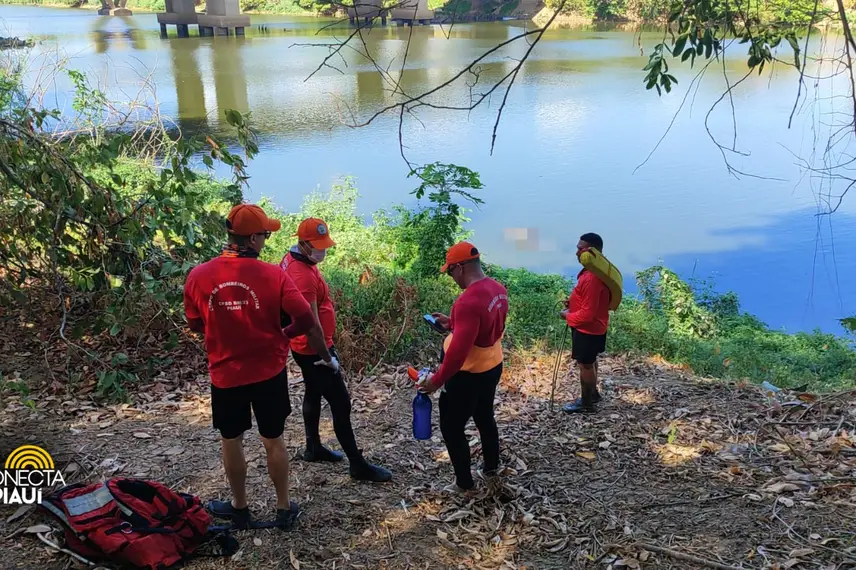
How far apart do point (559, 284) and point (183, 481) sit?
262 inches

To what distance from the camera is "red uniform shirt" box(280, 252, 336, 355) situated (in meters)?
3.43

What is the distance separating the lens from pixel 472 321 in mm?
3139

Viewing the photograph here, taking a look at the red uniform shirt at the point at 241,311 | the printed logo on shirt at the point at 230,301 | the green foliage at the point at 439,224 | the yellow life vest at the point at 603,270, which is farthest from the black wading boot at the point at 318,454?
the green foliage at the point at 439,224

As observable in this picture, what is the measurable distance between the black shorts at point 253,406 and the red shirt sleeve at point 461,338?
779 millimetres

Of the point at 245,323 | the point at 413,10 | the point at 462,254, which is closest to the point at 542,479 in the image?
the point at 462,254

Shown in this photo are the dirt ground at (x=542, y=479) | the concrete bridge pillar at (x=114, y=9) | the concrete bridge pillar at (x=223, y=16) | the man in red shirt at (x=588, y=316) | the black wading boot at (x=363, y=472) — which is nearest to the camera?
the dirt ground at (x=542, y=479)

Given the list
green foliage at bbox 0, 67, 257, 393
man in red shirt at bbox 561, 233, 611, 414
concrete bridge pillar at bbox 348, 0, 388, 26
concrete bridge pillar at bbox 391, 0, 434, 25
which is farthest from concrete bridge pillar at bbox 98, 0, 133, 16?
man in red shirt at bbox 561, 233, 611, 414

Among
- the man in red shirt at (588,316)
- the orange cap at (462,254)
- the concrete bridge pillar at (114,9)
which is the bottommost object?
the man in red shirt at (588,316)

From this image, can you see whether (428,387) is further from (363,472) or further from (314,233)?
(314,233)

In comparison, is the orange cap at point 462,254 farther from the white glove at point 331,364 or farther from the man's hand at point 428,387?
the white glove at point 331,364

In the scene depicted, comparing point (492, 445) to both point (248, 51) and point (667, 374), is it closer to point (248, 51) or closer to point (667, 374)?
point (667, 374)

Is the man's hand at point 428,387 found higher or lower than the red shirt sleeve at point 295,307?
lower

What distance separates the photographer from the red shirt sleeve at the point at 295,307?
2.90 meters

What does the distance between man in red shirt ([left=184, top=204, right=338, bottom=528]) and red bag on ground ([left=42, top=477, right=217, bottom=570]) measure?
366 mm
